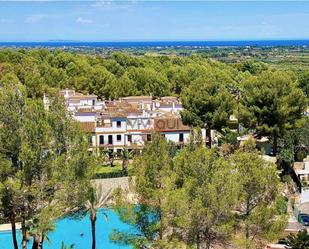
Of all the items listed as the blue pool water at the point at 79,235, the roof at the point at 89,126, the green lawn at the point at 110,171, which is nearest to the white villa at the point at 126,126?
the roof at the point at 89,126

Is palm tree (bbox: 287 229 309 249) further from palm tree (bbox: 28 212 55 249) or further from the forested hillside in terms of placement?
the forested hillside

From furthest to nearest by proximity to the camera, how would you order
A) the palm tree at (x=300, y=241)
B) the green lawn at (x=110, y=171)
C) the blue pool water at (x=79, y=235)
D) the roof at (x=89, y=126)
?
1. the roof at (x=89, y=126)
2. the green lawn at (x=110, y=171)
3. the blue pool water at (x=79, y=235)
4. the palm tree at (x=300, y=241)

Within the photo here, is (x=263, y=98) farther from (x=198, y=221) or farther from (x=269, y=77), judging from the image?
(x=198, y=221)

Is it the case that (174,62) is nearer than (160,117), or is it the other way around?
(160,117)

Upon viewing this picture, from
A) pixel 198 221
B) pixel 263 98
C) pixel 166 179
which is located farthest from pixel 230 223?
pixel 263 98

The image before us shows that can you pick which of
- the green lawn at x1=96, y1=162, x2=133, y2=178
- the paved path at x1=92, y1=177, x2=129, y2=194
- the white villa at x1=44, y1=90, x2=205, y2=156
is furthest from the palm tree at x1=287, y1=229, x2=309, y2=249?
the white villa at x1=44, y1=90, x2=205, y2=156

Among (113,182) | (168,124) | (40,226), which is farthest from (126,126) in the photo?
(40,226)

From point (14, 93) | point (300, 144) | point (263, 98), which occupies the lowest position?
point (300, 144)

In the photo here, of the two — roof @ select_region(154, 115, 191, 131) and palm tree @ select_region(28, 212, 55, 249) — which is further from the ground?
palm tree @ select_region(28, 212, 55, 249)

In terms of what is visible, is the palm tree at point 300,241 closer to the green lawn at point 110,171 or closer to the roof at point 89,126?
the green lawn at point 110,171
